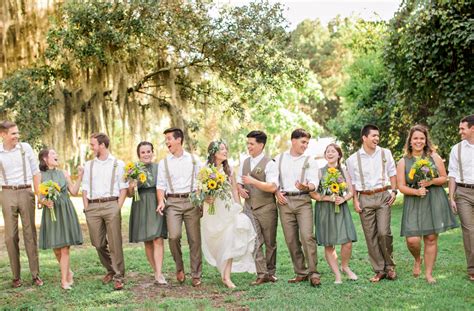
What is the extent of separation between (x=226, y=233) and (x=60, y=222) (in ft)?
6.63

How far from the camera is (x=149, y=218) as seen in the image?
311 inches

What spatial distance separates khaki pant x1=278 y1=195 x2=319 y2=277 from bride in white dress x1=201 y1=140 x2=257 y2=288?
451 millimetres

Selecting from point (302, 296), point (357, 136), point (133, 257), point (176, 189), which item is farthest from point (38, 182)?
point (357, 136)

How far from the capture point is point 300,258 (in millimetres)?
7680

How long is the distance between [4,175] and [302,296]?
392 centimetres

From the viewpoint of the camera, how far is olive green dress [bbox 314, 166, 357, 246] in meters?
7.46

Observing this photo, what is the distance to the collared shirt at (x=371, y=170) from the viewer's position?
7500mm

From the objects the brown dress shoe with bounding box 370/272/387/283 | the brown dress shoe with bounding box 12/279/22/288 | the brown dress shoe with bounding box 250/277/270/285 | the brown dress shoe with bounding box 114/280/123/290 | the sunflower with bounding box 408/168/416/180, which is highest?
the sunflower with bounding box 408/168/416/180

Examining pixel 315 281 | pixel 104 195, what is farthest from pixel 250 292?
pixel 104 195

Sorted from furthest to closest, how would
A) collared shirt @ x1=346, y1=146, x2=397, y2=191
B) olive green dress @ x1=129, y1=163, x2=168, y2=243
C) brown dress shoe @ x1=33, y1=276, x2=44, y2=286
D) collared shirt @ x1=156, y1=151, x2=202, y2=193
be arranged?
brown dress shoe @ x1=33, y1=276, x2=44, y2=286, olive green dress @ x1=129, y1=163, x2=168, y2=243, collared shirt @ x1=156, y1=151, x2=202, y2=193, collared shirt @ x1=346, y1=146, x2=397, y2=191

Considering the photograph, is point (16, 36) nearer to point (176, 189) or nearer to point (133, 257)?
point (133, 257)

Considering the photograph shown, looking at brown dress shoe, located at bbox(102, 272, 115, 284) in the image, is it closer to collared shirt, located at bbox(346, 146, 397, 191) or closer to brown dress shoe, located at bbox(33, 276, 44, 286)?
brown dress shoe, located at bbox(33, 276, 44, 286)

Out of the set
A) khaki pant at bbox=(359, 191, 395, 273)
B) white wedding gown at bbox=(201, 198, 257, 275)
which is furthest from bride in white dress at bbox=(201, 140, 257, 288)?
khaki pant at bbox=(359, 191, 395, 273)

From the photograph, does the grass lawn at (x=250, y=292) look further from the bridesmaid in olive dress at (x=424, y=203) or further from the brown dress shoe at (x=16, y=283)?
the bridesmaid in olive dress at (x=424, y=203)
